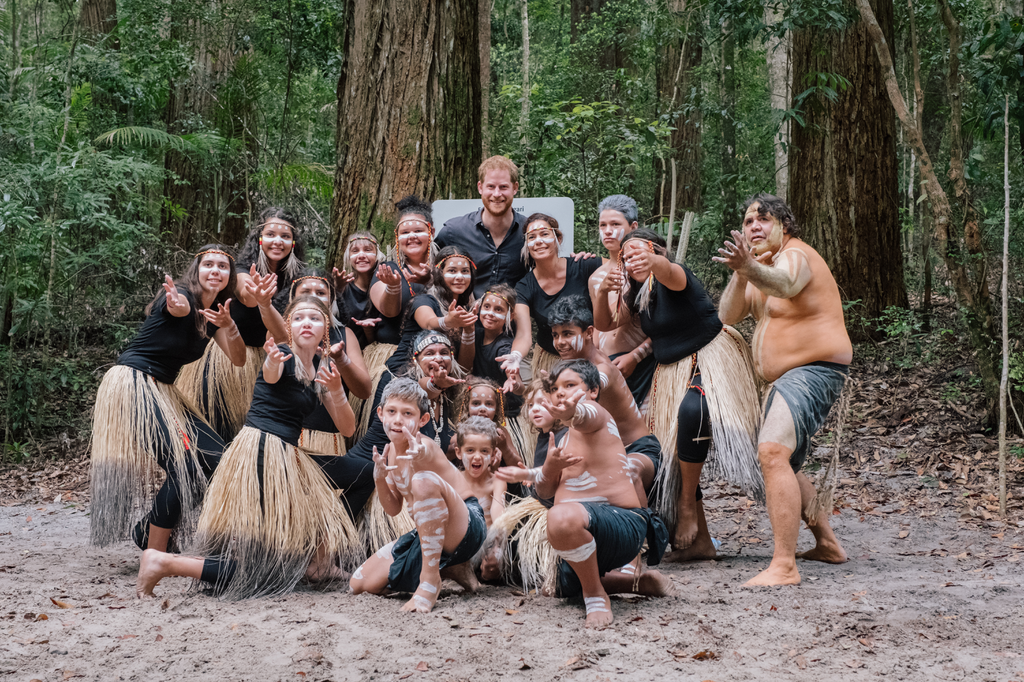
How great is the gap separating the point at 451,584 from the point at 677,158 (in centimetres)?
753

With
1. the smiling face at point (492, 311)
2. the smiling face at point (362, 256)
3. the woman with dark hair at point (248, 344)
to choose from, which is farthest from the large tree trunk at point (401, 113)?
the smiling face at point (492, 311)

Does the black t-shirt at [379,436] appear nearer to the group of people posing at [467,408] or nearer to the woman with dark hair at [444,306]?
the group of people posing at [467,408]

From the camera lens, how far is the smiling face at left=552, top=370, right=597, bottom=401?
10.5ft

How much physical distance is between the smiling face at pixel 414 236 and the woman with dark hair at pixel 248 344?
0.50 m

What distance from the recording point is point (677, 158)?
10.2m

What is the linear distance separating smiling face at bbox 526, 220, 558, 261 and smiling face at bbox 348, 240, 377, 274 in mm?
796

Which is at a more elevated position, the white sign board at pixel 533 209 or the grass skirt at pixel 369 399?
the white sign board at pixel 533 209

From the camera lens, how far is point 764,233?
3.79 m

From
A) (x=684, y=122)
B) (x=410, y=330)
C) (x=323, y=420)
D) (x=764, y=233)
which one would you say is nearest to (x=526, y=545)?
(x=323, y=420)

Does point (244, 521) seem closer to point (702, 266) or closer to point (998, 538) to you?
point (998, 538)

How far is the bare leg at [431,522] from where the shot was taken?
10.5 ft

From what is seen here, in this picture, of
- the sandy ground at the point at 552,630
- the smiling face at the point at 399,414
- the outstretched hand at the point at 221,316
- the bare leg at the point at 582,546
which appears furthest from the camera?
the outstretched hand at the point at 221,316

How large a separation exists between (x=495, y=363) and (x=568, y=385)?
91cm

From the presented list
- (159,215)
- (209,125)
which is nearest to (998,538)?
(209,125)
